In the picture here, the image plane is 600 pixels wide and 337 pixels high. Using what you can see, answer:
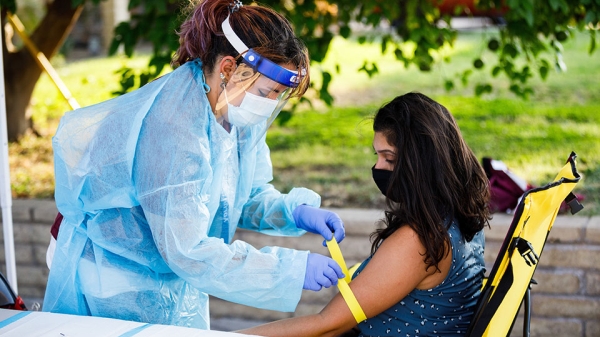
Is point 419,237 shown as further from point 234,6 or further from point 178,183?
point 234,6

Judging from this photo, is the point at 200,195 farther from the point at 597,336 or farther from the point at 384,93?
the point at 384,93

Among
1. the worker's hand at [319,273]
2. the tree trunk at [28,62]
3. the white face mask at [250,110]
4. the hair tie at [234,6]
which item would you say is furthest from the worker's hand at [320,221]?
the tree trunk at [28,62]

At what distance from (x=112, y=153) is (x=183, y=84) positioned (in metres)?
0.26

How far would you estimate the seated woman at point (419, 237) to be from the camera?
79.8 inches

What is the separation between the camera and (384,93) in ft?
24.9

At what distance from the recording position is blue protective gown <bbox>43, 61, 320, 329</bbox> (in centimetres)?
182

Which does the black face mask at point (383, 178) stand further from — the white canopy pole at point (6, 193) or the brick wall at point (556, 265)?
the white canopy pole at point (6, 193)

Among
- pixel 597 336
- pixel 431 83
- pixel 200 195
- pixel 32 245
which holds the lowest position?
pixel 431 83

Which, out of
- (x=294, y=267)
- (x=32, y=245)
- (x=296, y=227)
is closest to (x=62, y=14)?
(x=32, y=245)

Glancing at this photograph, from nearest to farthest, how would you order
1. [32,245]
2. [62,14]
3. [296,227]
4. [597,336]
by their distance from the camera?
1. [296,227]
2. [597,336]
3. [32,245]
4. [62,14]

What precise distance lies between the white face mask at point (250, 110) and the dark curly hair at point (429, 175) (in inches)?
13.8

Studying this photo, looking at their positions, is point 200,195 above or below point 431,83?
above

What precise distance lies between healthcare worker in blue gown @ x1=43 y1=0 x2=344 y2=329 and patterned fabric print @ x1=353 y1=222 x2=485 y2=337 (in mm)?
303

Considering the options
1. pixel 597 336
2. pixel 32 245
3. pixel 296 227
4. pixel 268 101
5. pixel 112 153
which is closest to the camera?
pixel 112 153
